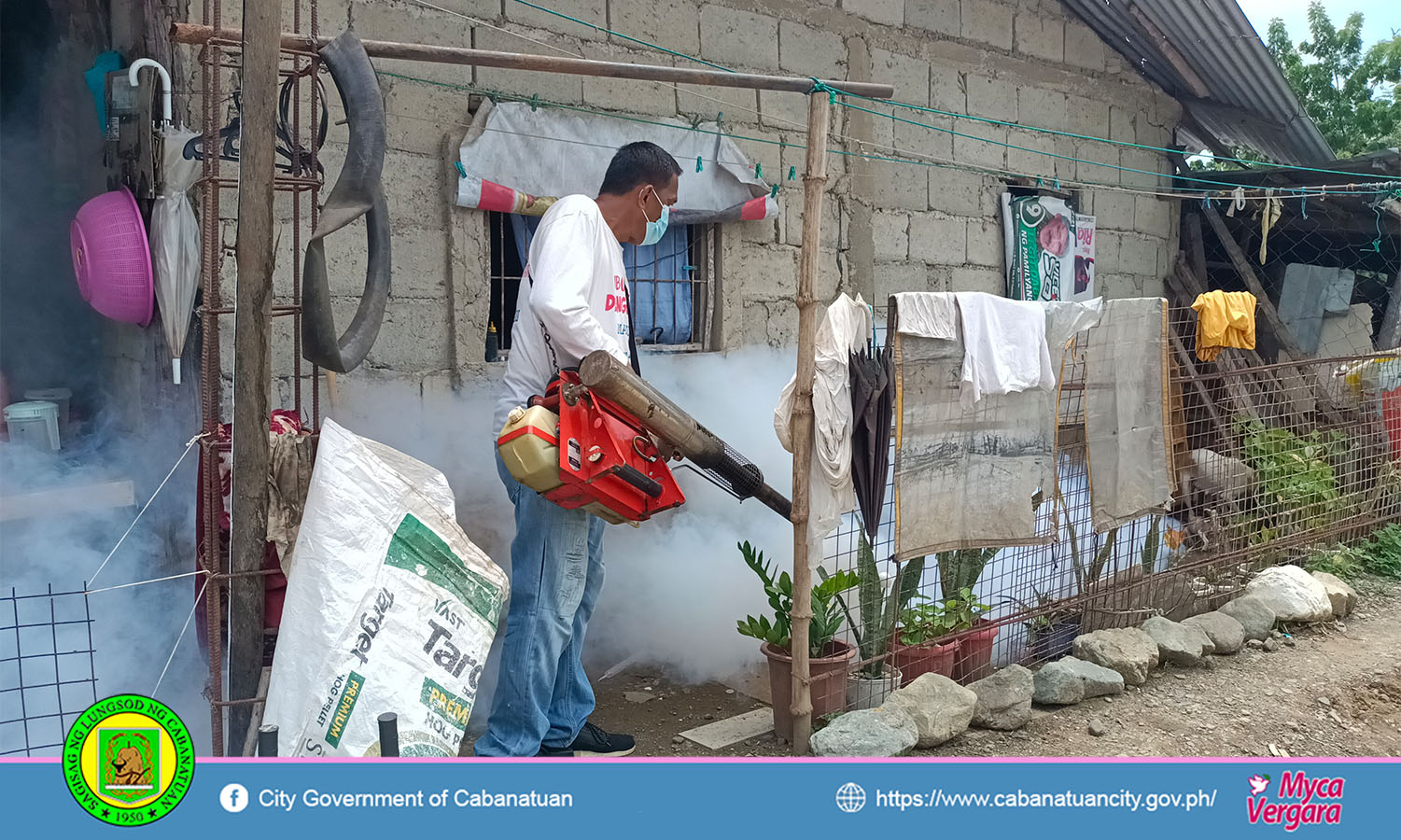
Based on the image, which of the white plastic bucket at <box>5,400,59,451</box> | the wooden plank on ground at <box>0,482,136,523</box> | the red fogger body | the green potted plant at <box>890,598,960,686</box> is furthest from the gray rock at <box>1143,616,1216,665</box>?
the white plastic bucket at <box>5,400,59,451</box>

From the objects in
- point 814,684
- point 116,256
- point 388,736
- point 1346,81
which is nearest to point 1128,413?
point 814,684

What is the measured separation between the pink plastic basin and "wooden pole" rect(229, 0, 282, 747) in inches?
73.6

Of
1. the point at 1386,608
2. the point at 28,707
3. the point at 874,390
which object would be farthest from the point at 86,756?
the point at 1386,608

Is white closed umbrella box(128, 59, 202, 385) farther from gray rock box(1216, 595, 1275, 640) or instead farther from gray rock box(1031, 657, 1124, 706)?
gray rock box(1216, 595, 1275, 640)

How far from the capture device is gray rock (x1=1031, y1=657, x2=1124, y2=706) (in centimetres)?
434

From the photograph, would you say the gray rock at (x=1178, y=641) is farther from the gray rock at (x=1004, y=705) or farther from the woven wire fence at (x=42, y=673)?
the woven wire fence at (x=42, y=673)

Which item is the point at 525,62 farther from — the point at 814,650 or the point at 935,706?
the point at 935,706

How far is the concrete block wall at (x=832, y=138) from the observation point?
4.91m

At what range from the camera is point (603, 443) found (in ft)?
10.1

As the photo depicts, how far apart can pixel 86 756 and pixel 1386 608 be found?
650cm

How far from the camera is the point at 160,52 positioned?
446cm

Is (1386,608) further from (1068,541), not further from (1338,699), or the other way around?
(1068,541)
